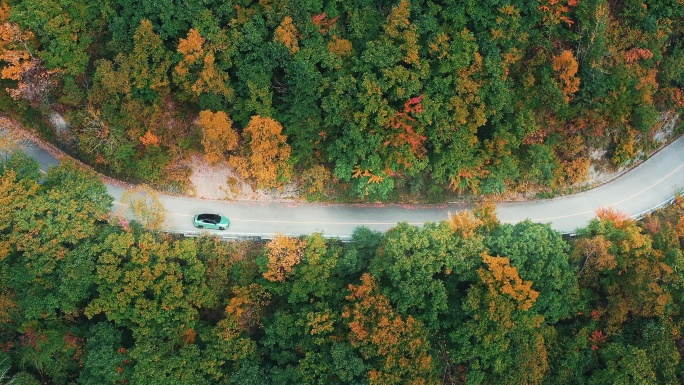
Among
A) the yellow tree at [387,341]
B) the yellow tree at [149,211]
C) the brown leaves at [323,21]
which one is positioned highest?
the brown leaves at [323,21]

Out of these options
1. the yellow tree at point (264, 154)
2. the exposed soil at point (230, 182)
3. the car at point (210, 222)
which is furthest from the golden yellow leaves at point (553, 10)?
the car at point (210, 222)

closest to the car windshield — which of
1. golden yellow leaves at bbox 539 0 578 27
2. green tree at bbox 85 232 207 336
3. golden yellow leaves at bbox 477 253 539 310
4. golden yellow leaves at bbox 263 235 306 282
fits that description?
green tree at bbox 85 232 207 336

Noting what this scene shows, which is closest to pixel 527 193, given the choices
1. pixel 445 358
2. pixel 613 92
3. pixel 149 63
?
pixel 613 92

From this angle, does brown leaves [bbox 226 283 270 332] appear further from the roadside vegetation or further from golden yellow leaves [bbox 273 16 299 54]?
golden yellow leaves [bbox 273 16 299 54]

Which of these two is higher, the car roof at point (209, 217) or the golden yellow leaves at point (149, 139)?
the golden yellow leaves at point (149, 139)

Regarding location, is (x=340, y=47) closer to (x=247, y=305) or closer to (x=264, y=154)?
(x=264, y=154)

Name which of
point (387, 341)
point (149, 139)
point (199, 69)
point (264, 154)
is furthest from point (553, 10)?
point (149, 139)

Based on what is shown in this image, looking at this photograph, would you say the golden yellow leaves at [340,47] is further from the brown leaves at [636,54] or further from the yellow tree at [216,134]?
the brown leaves at [636,54]
